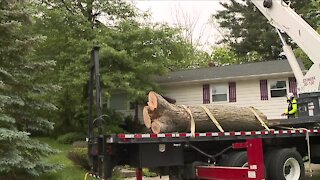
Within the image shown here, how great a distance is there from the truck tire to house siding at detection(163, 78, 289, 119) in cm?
1231

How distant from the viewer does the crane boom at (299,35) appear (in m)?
10.5

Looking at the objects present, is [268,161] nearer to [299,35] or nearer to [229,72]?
[299,35]

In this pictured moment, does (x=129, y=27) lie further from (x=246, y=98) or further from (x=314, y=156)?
(x=314, y=156)

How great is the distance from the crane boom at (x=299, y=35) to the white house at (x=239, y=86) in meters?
8.96

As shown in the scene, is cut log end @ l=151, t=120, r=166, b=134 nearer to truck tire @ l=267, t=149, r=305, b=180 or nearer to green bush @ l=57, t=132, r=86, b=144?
truck tire @ l=267, t=149, r=305, b=180

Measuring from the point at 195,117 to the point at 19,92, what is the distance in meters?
4.42

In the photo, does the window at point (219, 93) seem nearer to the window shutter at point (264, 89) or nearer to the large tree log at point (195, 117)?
the window shutter at point (264, 89)

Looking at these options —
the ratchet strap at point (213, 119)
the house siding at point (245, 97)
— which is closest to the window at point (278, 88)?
the house siding at point (245, 97)

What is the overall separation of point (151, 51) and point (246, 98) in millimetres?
5828

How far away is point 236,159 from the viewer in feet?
24.5

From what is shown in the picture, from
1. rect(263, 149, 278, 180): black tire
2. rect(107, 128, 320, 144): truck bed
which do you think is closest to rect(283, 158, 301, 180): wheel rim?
rect(263, 149, 278, 180): black tire

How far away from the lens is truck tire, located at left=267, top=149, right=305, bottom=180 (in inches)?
311

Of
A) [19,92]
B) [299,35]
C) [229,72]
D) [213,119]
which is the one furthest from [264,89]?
[19,92]

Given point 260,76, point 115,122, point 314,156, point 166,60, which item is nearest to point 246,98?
point 260,76
